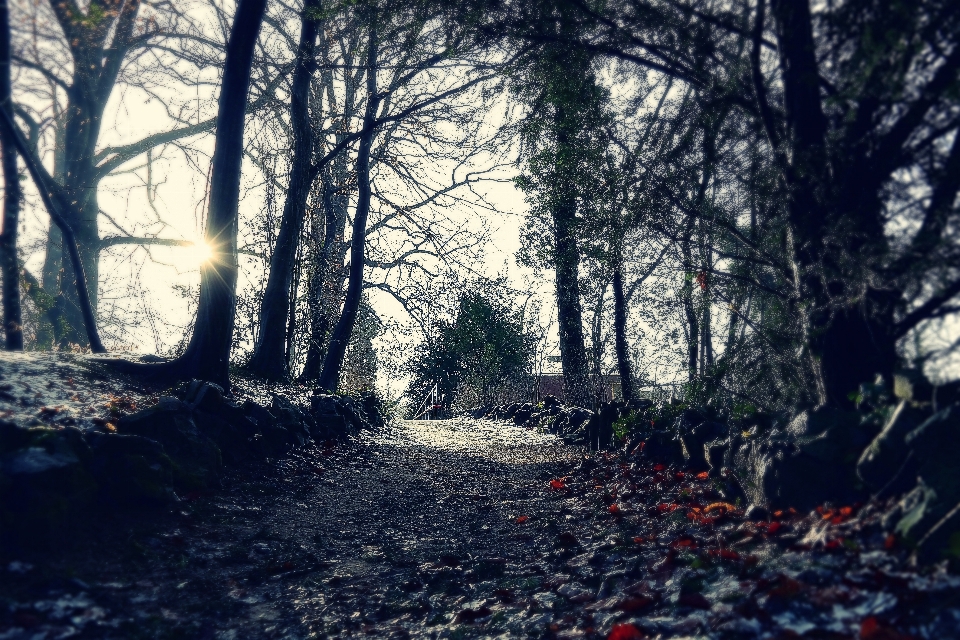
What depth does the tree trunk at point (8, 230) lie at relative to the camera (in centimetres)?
700

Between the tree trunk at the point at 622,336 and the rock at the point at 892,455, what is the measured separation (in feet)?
20.6

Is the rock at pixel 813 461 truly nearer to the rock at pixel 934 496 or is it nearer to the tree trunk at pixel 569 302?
the rock at pixel 934 496

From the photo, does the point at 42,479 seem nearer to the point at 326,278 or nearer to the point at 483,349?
the point at 326,278

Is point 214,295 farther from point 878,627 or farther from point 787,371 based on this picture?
point 878,627

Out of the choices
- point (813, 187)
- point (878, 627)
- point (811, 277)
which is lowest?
point (878, 627)

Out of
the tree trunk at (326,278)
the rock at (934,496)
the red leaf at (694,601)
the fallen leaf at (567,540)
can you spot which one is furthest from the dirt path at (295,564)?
the tree trunk at (326,278)

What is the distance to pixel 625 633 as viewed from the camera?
2439 mm

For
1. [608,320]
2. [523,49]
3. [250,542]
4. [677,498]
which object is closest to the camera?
[250,542]

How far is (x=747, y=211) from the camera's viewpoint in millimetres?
4742

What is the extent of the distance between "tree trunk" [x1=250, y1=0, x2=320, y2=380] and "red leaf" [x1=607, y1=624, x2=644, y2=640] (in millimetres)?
9010

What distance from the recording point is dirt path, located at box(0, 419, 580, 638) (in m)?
2.93

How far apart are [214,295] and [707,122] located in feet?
19.4

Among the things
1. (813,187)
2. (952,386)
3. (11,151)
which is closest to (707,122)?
(813,187)

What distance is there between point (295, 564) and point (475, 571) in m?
1.19
